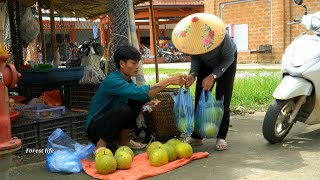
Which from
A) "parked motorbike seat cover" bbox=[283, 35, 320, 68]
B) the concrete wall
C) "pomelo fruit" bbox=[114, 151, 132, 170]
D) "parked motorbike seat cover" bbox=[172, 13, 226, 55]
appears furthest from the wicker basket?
the concrete wall

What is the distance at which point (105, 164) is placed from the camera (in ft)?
11.2

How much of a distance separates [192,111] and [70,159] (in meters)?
1.26

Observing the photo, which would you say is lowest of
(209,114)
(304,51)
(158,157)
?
(158,157)

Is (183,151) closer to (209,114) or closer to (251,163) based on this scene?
(209,114)

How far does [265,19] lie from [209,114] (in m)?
13.6

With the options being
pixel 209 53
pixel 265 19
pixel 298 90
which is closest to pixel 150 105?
pixel 209 53

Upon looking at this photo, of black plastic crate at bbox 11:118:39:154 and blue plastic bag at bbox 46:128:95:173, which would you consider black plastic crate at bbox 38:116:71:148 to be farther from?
blue plastic bag at bbox 46:128:95:173

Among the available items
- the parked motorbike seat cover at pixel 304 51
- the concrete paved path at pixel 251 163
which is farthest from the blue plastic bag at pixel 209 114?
the parked motorbike seat cover at pixel 304 51

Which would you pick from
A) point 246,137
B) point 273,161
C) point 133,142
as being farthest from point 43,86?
point 273,161

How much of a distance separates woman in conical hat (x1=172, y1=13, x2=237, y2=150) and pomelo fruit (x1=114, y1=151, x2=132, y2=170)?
0.95 meters

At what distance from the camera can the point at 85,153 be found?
3895 millimetres

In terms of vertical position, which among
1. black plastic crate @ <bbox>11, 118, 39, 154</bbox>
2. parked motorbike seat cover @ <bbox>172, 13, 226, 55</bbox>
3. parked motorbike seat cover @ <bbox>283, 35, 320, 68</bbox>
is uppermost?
parked motorbike seat cover @ <bbox>172, 13, 226, 55</bbox>

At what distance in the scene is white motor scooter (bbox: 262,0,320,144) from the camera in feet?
13.4

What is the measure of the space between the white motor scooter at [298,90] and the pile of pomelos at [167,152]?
36.1 inches
